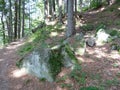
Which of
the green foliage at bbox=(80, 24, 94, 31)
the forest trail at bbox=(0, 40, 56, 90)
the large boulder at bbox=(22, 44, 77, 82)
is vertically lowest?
the forest trail at bbox=(0, 40, 56, 90)

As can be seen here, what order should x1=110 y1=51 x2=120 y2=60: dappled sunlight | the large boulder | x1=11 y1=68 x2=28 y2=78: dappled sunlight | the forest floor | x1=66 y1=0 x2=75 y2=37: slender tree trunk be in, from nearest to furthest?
1. the forest floor
2. the large boulder
3. x1=11 y1=68 x2=28 y2=78: dappled sunlight
4. x1=110 y1=51 x2=120 y2=60: dappled sunlight
5. x1=66 y1=0 x2=75 y2=37: slender tree trunk

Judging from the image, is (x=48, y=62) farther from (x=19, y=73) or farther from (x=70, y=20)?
(x=70, y=20)

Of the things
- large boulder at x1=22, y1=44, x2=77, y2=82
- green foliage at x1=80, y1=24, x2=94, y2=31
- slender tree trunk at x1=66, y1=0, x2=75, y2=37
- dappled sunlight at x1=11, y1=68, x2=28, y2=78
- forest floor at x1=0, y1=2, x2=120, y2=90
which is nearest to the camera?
forest floor at x1=0, y1=2, x2=120, y2=90

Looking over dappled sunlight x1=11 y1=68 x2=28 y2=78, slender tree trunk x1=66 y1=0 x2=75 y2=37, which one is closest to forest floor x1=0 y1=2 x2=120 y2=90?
dappled sunlight x1=11 y1=68 x2=28 y2=78

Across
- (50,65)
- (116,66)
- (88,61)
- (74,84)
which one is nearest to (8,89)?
(50,65)

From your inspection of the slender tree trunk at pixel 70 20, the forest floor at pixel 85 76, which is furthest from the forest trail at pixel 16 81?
the slender tree trunk at pixel 70 20

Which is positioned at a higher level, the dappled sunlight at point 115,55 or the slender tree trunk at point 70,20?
the slender tree trunk at point 70,20

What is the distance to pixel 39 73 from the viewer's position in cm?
780

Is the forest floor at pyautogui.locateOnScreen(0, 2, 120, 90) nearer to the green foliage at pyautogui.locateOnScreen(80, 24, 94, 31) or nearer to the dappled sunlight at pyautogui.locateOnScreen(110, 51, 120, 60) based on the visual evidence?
the dappled sunlight at pyautogui.locateOnScreen(110, 51, 120, 60)

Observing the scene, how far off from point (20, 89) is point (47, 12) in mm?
14934

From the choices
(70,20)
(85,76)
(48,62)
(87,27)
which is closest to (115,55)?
(85,76)

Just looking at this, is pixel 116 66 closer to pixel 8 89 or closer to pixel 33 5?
pixel 8 89

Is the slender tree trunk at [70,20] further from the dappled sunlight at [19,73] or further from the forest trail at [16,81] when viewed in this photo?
the dappled sunlight at [19,73]

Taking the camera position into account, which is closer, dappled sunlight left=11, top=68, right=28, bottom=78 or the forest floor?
the forest floor
